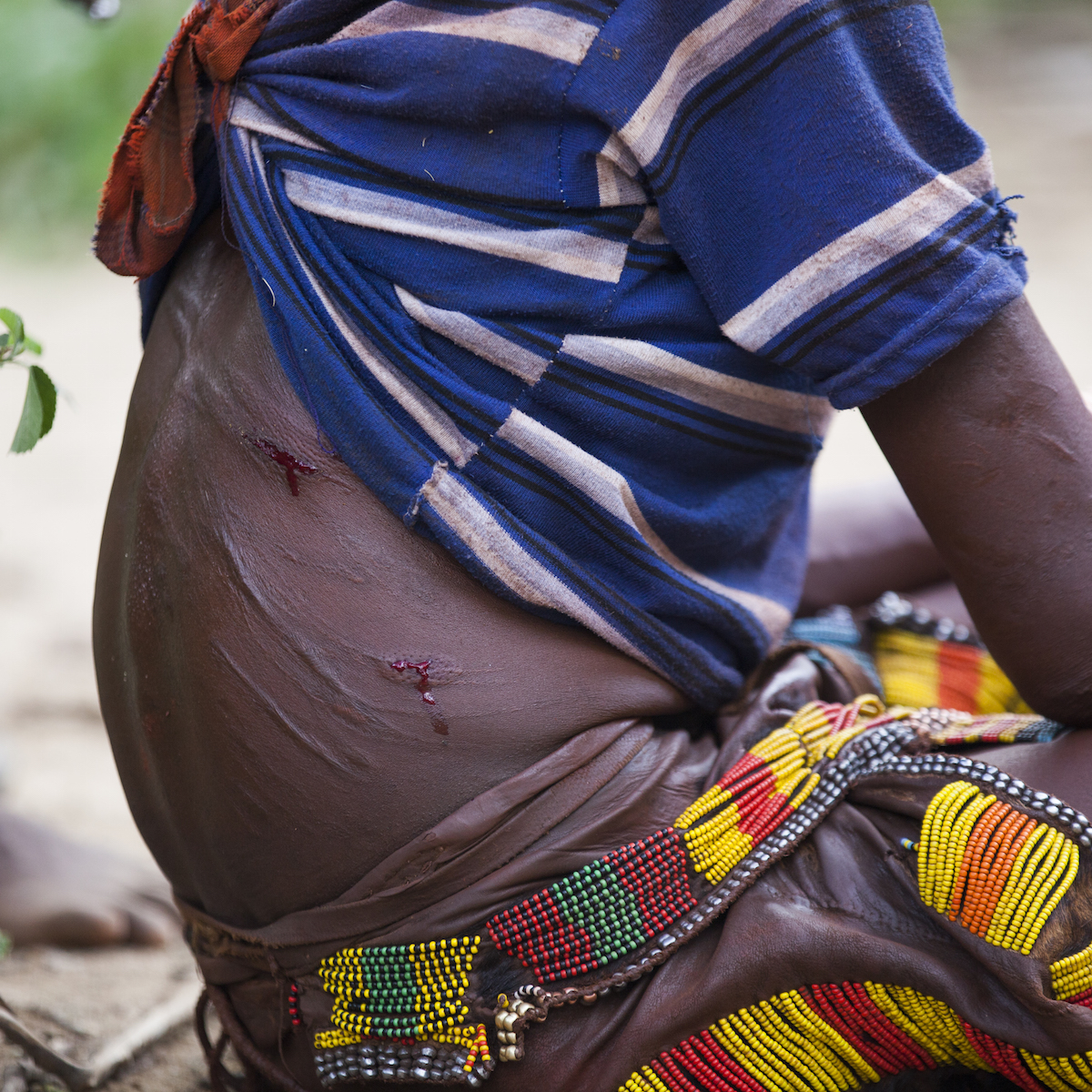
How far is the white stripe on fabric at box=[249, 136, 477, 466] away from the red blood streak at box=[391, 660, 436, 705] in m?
0.19

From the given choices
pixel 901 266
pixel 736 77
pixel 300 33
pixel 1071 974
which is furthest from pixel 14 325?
pixel 1071 974

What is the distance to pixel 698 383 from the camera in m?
1.13

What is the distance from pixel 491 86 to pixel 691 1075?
36.5 inches

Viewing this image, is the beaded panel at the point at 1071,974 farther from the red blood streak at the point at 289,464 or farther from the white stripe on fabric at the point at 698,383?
the red blood streak at the point at 289,464

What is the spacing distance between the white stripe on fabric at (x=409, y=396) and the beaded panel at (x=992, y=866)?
55cm

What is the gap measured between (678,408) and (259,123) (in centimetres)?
49

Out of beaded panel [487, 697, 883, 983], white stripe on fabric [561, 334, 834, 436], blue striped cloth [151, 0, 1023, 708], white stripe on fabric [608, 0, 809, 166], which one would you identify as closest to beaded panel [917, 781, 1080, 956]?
beaded panel [487, 697, 883, 983]

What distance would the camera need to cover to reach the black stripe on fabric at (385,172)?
1076 millimetres

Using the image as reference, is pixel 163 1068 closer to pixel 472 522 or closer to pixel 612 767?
pixel 612 767

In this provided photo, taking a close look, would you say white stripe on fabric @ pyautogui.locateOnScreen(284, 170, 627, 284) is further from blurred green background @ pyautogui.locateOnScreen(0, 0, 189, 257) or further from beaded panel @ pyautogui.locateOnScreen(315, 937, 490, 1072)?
blurred green background @ pyautogui.locateOnScreen(0, 0, 189, 257)

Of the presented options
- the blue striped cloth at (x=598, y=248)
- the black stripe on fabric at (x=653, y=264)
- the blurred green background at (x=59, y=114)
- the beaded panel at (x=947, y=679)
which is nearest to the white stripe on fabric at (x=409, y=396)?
the blue striped cloth at (x=598, y=248)

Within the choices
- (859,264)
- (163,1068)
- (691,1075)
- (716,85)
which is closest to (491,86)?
(716,85)

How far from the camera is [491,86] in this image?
1.05 m

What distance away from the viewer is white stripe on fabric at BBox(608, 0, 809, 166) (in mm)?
988
